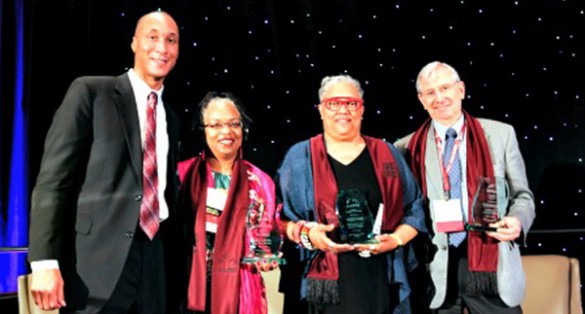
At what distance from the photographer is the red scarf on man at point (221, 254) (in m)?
2.69

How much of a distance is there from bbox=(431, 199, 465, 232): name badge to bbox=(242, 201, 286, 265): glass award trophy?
0.65m

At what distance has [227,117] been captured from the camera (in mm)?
2865

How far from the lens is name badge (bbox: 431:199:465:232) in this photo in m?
2.72

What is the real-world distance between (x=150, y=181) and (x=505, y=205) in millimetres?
1409

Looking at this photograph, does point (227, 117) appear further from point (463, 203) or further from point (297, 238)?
point (463, 203)

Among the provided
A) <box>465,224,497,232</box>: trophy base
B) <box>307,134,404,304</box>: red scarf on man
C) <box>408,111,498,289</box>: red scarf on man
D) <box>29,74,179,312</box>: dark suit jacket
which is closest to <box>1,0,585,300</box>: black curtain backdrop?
<box>408,111,498,289</box>: red scarf on man

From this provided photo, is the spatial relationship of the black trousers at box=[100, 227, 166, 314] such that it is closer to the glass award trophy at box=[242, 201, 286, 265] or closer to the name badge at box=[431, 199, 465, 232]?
the glass award trophy at box=[242, 201, 286, 265]

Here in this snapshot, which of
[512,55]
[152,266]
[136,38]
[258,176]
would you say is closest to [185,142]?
[258,176]

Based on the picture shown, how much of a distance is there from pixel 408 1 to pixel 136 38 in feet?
6.48

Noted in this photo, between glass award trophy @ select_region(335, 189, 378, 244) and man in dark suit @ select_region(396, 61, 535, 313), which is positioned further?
man in dark suit @ select_region(396, 61, 535, 313)

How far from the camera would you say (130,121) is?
2354 millimetres

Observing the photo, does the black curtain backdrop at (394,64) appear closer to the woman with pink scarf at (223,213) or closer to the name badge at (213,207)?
the woman with pink scarf at (223,213)

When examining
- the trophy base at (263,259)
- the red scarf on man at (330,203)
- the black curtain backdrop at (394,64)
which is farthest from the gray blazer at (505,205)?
the black curtain backdrop at (394,64)

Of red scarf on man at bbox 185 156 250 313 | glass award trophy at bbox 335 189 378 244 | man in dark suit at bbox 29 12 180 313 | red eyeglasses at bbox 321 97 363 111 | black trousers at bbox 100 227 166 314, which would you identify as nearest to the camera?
man in dark suit at bbox 29 12 180 313
